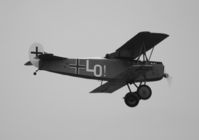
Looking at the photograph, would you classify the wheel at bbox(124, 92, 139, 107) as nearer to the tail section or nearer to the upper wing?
the upper wing

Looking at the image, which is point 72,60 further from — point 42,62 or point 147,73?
point 147,73

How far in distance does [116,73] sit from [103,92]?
296cm

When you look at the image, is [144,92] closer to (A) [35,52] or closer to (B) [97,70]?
(B) [97,70]

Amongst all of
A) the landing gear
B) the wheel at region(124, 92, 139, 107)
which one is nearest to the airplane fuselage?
the landing gear

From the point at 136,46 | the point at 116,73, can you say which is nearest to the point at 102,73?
the point at 116,73

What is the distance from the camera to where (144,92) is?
2073cm

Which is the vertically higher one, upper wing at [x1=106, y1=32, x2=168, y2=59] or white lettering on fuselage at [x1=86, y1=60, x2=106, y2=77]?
upper wing at [x1=106, y1=32, x2=168, y2=59]

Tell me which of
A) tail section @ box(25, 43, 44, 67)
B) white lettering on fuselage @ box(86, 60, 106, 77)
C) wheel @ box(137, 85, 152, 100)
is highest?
tail section @ box(25, 43, 44, 67)

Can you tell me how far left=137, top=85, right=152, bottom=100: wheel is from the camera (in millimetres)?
20703

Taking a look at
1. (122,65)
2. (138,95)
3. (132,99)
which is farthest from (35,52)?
(138,95)

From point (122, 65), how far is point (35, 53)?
12.7 feet

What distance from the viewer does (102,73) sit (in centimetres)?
2042

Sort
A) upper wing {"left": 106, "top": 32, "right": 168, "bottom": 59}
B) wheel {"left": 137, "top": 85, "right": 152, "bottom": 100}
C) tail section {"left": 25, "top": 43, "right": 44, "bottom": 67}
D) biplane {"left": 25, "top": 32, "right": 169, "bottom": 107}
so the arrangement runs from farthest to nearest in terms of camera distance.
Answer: wheel {"left": 137, "top": 85, "right": 152, "bottom": 100}, tail section {"left": 25, "top": 43, "right": 44, "bottom": 67}, biplane {"left": 25, "top": 32, "right": 169, "bottom": 107}, upper wing {"left": 106, "top": 32, "right": 168, "bottom": 59}

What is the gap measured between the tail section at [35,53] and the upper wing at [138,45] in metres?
3.02
